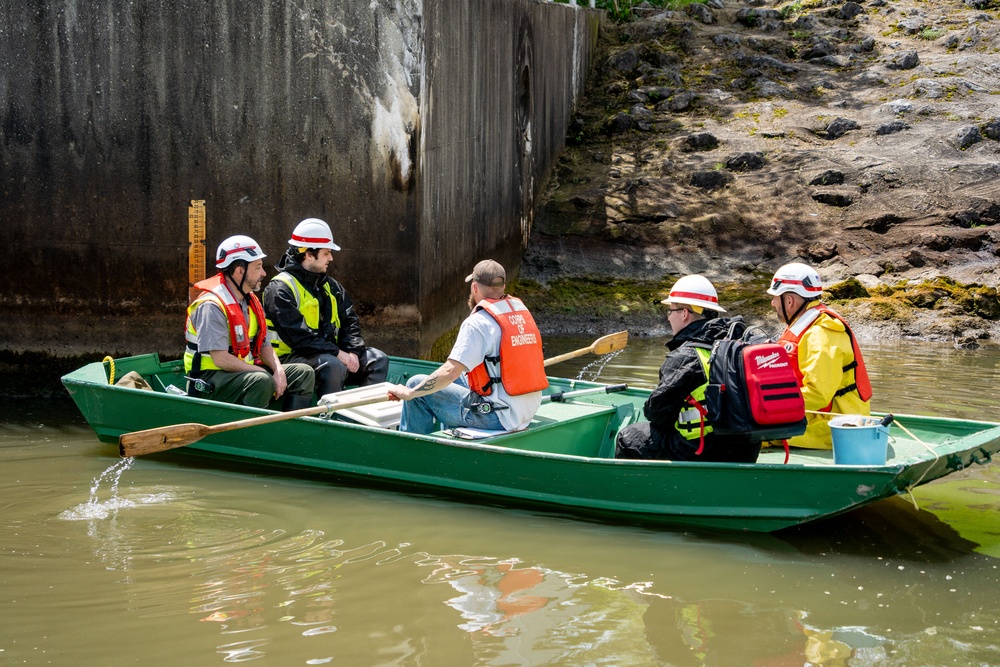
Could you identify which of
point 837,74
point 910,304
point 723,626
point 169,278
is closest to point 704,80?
point 837,74

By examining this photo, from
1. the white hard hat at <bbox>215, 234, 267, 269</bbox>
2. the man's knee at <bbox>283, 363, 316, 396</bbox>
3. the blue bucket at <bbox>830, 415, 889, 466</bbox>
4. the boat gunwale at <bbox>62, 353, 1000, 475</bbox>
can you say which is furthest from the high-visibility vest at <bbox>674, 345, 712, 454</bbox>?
the white hard hat at <bbox>215, 234, 267, 269</bbox>

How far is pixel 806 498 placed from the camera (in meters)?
5.82

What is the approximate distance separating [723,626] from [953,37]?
48.9 ft

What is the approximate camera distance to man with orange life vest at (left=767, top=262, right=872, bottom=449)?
6.36 metres

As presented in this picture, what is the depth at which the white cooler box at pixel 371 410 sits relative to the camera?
725 centimetres

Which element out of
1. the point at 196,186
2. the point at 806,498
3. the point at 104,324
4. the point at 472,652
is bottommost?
the point at 472,652

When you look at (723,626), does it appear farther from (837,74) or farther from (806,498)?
(837,74)

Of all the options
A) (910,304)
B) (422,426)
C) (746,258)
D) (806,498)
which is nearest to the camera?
(806,498)

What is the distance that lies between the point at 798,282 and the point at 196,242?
16.6 feet

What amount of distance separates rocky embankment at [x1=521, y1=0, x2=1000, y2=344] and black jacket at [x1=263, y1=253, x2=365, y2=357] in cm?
532

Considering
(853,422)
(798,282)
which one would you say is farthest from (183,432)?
(853,422)

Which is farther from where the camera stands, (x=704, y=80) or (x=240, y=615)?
(x=704, y=80)

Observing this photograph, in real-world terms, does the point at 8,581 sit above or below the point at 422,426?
below

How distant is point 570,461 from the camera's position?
247 inches
